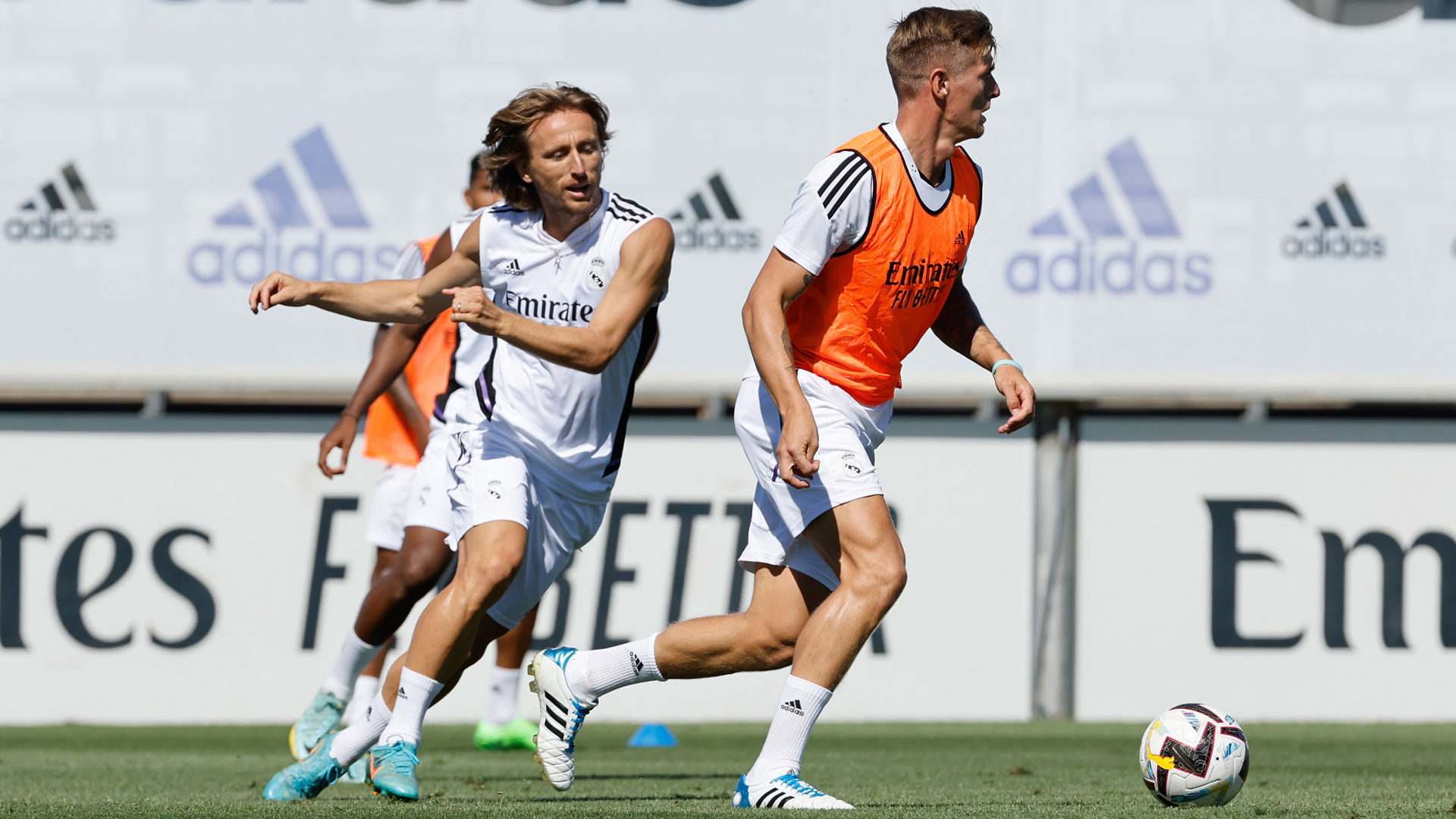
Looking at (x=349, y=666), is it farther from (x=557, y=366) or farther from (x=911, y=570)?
(x=911, y=570)

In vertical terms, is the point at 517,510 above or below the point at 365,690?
above

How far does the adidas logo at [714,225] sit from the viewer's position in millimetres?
Result: 10273

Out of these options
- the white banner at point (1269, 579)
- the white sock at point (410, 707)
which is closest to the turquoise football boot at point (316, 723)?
the white sock at point (410, 707)

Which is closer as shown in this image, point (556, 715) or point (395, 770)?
point (395, 770)

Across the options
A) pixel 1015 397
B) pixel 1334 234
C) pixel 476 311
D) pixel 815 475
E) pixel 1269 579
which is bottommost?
pixel 1269 579

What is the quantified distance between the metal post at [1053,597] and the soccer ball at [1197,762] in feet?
15.4

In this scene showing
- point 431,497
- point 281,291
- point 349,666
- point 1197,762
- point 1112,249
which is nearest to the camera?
point 1197,762

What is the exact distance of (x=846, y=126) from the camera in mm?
10328

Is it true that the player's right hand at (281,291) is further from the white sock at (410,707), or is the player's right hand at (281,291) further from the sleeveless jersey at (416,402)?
the sleeveless jersey at (416,402)

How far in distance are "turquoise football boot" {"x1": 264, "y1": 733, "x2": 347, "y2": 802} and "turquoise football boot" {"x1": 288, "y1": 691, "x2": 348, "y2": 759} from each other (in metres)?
1.56

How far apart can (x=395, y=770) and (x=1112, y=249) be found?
6.20 metres

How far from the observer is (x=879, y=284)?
5.18 meters

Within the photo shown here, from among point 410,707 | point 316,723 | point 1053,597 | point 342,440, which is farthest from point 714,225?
point 410,707

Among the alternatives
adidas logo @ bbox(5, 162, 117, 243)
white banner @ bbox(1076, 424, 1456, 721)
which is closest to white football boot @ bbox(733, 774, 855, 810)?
white banner @ bbox(1076, 424, 1456, 721)
